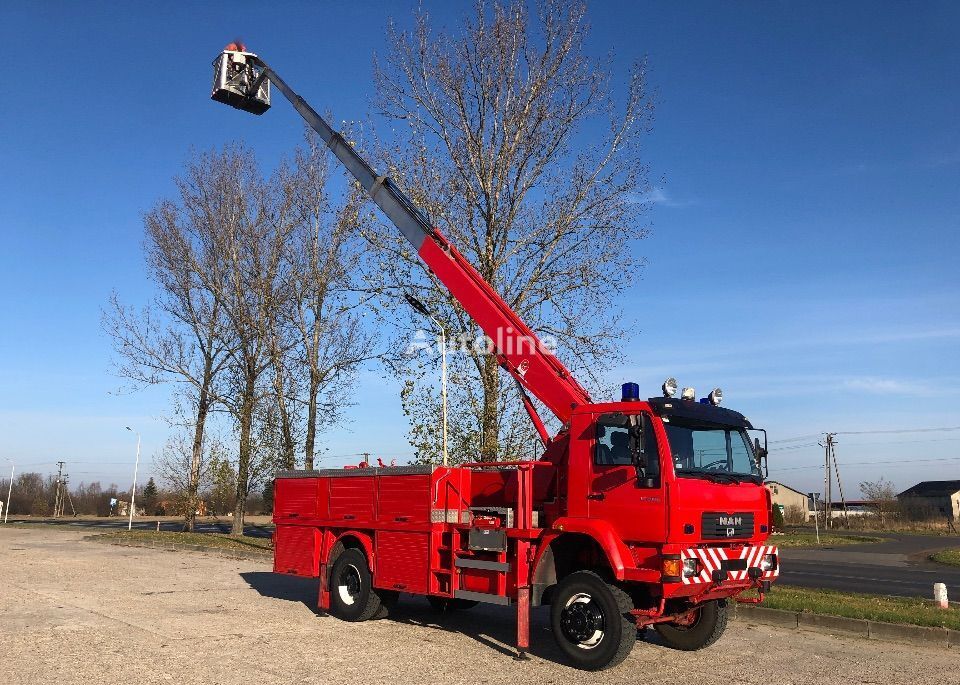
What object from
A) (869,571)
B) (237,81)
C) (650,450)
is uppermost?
(237,81)

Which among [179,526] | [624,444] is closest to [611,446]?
[624,444]

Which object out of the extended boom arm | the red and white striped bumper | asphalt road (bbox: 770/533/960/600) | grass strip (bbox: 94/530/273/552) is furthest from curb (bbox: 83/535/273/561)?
the red and white striped bumper

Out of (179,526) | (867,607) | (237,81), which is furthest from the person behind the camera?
(179,526)

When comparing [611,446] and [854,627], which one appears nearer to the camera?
[611,446]

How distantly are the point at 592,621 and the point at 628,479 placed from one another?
1.59 m

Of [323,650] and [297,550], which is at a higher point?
[297,550]

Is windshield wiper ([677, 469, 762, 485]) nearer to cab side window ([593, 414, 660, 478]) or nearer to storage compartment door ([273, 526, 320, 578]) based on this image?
cab side window ([593, 414, 660, 478])

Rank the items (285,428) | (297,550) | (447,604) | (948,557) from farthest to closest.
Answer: (948,557) → (285,428) → (297,550) → (447,604)

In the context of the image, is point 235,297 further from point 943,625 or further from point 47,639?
point 943,625

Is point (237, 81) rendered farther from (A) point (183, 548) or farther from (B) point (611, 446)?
(A) point (183, 548)

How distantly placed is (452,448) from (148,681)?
1000 centimetres

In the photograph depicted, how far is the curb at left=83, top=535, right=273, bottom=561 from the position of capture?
21562 mm

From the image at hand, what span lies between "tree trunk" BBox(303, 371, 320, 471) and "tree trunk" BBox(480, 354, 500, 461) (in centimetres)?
1040

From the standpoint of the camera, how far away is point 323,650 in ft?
29.5
